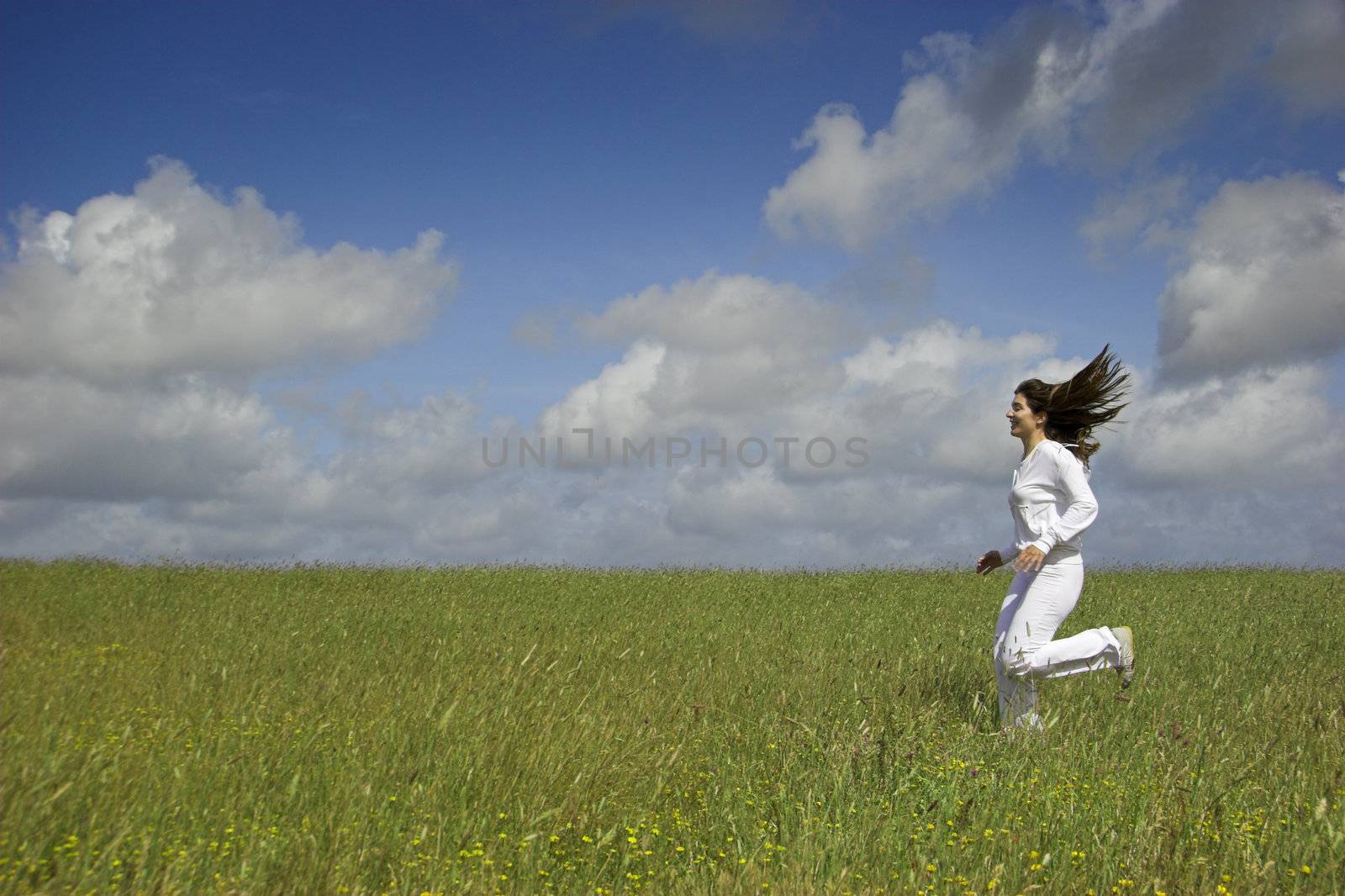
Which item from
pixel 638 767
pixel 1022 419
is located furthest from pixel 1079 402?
pixel 638 767

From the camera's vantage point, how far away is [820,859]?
3.49m

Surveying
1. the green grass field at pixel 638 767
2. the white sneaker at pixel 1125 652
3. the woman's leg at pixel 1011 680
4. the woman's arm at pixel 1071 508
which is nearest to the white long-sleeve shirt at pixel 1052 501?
the woman's arm at pixel 1071 508

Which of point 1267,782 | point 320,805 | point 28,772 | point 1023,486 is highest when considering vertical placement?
point 1023,486

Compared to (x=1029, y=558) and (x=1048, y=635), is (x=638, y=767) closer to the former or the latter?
(x=1029, y=558)

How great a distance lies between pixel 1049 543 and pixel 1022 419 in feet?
3.11

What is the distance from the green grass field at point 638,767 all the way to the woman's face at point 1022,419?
5.86 ft

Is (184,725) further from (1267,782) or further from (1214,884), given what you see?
(1267,782)

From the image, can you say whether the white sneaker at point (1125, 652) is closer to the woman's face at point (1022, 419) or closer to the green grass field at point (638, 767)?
the green grass field at point (638, 767)

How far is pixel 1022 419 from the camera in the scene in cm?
634

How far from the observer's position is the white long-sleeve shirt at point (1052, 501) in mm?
5906

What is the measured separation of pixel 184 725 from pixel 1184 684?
725cm

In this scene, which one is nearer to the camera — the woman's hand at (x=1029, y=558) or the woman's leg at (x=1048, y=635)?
the woman's hand at (x=1029, y=558)

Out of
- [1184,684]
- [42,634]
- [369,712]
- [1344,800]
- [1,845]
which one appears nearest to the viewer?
[1,845]

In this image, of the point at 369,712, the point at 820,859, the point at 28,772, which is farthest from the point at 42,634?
the point at 820,859
